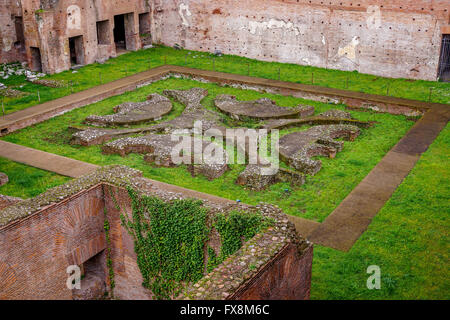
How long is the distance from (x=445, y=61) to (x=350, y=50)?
362 cm

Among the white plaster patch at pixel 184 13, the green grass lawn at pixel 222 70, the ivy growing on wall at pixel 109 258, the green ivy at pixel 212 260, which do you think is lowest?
the ivy growing on wall at pixel 109 258

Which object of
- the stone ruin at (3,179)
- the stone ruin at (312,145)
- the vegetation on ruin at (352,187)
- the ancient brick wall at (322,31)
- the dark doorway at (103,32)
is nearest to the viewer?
the vegetation on ruin at (352,187)

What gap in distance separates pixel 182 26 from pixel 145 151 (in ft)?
41.8

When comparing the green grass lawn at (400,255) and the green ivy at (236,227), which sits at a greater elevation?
the green ivy at (236,227)

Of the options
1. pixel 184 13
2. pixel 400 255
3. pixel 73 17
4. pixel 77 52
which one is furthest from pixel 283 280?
pixel 184 13

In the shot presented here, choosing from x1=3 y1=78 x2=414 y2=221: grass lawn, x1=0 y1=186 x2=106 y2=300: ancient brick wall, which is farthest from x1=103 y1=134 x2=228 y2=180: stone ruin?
x1=0 y1=186 x2=106 y2=300: ancient brick wall

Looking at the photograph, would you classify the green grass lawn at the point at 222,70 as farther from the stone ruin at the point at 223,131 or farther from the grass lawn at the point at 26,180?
the grass lawn at the point at 26,180

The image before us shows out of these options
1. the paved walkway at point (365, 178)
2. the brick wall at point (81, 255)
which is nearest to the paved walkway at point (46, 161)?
the paved walkway at point (365, 178)

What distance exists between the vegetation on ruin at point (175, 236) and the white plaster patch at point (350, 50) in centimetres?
1461

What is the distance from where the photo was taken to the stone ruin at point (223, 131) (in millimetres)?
13141

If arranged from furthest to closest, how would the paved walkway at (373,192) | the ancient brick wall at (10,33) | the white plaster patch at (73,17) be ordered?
the ancient brick wall at (10,33), the white plaster patch at (73,17), the paved walkway at (373,192)

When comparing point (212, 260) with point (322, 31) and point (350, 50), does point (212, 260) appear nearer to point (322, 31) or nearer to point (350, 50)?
point (350, 50)

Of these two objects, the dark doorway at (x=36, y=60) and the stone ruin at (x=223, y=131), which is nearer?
the stone ruin at (x=223, y=131)
